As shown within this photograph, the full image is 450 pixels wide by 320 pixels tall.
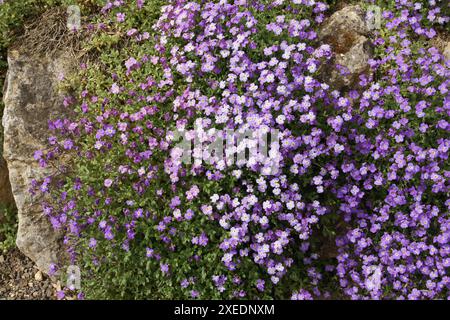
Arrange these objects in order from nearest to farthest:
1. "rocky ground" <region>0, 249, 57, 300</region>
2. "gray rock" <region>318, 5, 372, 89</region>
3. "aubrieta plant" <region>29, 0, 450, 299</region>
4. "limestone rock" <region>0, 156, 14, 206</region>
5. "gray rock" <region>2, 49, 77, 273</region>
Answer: "aubrieta plant" <region>29, 0, 450, 299</region>
"gray rock" <region>318, 5, 372, 89</region>
"gray rock" <region>2, 49, 77, 273</region>
"rocky ground" <region>0, 249, 57, 300</region>
"limestone rock" <region>0, 156, 14, 206</region>

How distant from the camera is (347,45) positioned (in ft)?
16.6

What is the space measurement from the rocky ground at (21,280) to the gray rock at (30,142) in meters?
0.21

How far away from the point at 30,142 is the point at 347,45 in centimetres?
280

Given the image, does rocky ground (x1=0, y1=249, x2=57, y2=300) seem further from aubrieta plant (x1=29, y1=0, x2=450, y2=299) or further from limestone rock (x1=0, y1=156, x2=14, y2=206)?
aubrieta plant (x1=29, y1=0, x2=450, y2=299)

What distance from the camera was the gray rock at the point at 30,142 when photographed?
5.10 meters

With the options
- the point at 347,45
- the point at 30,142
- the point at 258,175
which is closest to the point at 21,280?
the point at 30,142

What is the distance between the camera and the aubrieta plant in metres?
4.37

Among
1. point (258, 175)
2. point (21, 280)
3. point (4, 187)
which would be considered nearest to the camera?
point (258, 175)

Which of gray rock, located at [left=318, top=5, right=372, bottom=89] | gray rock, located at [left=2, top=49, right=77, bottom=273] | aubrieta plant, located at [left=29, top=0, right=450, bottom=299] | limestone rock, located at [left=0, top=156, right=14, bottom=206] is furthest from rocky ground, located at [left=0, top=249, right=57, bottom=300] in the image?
gray rock, located at [left=318, top=5, right=372, bottom=89]

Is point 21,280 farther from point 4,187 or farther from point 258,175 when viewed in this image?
point 258,175

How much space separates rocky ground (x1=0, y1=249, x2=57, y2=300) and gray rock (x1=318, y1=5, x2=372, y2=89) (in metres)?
3.00

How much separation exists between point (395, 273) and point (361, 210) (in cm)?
52
